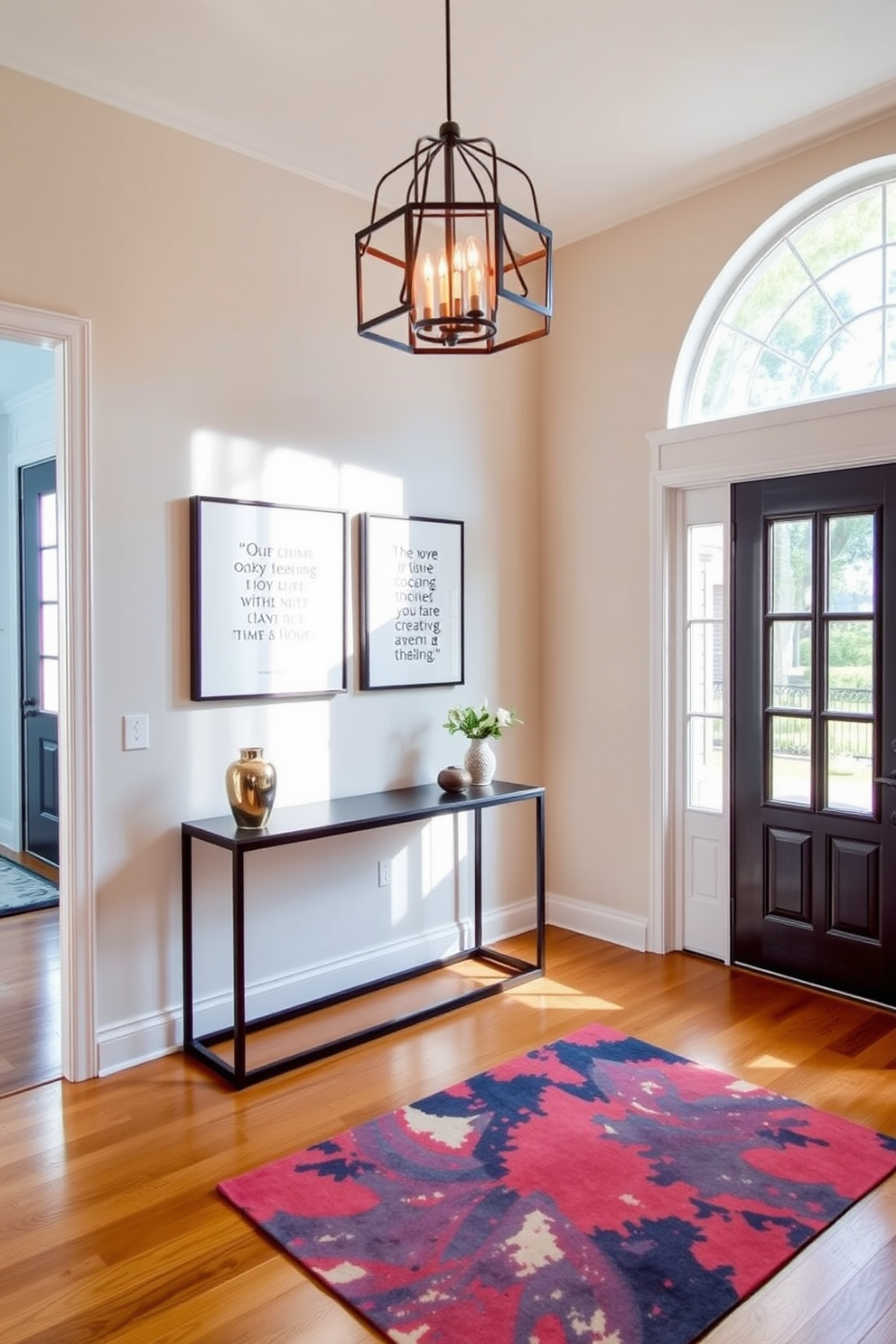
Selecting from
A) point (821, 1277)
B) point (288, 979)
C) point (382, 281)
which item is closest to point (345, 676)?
point (288, 979)

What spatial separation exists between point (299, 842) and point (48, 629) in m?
3.35

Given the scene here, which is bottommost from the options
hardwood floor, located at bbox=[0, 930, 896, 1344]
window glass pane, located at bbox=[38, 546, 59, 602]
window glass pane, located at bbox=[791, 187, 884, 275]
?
hardwood floor, located at bbox=[0, 930, 896, 1344]

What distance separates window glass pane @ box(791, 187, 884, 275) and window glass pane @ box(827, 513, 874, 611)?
97 centimetres

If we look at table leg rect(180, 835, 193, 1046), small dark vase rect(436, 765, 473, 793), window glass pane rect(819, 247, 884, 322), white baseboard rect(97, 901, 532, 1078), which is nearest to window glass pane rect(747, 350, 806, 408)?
window glass pane rect(819, 247, 884, 322)

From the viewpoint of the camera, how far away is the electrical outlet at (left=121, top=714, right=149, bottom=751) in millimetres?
3025

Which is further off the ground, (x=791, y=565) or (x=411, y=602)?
(x=791, y=565)

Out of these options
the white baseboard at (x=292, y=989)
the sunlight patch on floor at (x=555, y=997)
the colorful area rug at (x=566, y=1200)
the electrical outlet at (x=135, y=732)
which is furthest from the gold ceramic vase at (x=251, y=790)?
the sunlight patch on floor at (x=555, y=997)

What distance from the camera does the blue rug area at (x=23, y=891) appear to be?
4.84m

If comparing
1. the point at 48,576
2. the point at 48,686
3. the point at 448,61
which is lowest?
the point at 48,686

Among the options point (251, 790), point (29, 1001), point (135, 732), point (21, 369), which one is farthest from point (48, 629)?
point (251, 790)

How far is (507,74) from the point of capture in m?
2.95

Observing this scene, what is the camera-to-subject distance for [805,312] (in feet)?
11.8

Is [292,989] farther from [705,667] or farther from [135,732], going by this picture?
[705,667]

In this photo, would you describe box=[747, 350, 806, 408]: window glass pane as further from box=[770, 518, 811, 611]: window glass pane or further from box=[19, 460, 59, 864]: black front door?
box=[19, 460, 59, 864]: black front door
